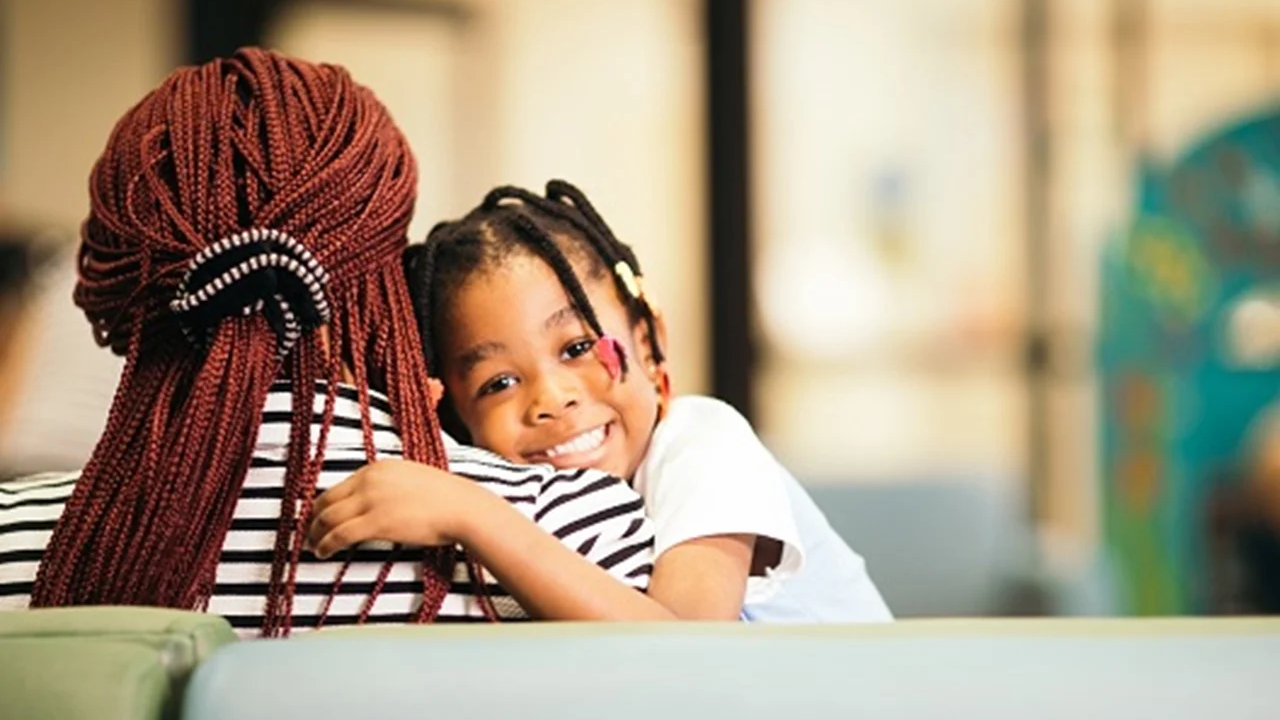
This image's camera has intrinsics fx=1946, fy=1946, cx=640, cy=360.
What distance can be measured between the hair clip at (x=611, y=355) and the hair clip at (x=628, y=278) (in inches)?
1.9

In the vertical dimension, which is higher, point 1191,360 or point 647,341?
point 647,341

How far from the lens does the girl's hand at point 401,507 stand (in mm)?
932

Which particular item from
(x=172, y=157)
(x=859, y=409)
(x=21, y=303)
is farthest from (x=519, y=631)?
(x=859, y=409)

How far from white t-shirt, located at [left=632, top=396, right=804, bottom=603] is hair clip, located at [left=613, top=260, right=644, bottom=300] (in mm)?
85

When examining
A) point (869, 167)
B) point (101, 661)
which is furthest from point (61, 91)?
point (101, 661)

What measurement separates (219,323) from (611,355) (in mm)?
268

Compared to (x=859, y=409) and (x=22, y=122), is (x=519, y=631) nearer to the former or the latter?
(x=22, y=122)

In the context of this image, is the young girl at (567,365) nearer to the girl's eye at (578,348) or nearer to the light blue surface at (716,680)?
the girl's eye at (578,348)

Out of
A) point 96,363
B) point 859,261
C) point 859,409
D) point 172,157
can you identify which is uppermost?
point 172,157

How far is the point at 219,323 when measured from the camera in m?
1.04

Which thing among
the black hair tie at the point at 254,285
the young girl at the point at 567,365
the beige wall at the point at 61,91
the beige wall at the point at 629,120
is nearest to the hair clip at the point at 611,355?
the young girl at the point at 567,365

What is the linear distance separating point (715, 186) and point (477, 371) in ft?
14.6

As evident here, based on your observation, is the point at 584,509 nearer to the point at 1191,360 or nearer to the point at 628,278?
the point at 628,278

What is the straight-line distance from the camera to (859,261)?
5668mm
